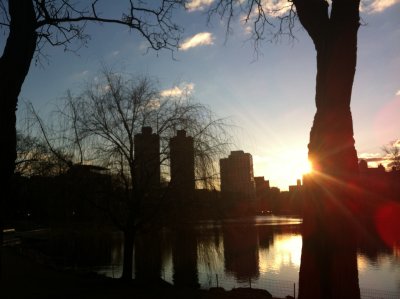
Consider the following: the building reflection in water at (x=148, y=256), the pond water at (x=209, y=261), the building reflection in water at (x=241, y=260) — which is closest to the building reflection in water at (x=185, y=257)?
the pond water at (x=209, y=261)

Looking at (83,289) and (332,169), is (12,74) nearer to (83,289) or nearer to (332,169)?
(332,169)

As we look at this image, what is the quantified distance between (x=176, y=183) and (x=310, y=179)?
10436mm

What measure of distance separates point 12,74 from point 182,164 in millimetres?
10383

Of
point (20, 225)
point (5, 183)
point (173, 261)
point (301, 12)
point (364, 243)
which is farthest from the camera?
point (20, 225)

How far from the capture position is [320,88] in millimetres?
4988

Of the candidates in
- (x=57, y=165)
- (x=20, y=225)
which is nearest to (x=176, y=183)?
(x=57, y=165)

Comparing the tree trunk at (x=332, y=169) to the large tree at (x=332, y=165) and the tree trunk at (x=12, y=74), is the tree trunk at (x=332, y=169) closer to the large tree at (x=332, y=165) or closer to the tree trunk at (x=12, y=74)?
the large tree at (x=332, y=165)

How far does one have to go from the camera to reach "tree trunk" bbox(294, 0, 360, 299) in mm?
4527

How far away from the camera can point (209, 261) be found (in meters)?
14.6

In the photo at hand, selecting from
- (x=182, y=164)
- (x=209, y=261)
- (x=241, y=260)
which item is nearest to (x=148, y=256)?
(x=209, y=261)

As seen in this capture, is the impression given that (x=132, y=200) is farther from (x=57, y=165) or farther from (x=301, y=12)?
(x=301, y=12)

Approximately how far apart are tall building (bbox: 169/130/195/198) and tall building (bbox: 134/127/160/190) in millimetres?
657

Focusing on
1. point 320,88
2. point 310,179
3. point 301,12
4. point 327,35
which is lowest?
point 310,179

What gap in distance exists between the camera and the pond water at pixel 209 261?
17.6m
